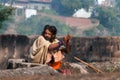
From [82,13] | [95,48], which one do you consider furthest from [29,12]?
[95,48]

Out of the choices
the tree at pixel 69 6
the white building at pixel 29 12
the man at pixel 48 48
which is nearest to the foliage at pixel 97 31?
the tree at pixel 69 6

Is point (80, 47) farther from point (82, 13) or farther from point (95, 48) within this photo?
point (82, 13)

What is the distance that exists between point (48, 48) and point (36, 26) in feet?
207

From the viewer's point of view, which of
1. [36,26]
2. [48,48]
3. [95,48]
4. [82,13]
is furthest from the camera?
[82,13]

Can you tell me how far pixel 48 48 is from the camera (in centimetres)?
560

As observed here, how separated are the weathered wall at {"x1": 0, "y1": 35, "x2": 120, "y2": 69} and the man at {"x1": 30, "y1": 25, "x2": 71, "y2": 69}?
649 centimetres

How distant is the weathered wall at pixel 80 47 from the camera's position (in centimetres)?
1269

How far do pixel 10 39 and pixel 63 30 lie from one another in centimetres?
5494

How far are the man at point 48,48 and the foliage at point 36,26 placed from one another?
196ft

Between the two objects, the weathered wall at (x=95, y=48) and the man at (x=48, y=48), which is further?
the weathered wall at (x=95, y=48)

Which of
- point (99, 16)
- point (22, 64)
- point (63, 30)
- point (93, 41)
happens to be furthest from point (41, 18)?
point (22, 64)

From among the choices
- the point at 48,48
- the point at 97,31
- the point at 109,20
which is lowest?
the point at 97,31

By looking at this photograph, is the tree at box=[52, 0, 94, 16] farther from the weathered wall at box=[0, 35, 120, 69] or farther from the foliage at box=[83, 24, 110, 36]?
the weathered wall at box=[0, 35, 120, 69]

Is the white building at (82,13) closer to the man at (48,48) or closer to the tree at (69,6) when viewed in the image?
the tree at (69,6)
